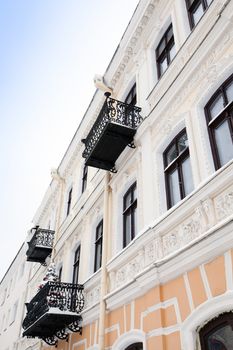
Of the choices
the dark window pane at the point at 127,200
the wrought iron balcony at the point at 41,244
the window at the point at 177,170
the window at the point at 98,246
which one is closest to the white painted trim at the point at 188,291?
the window at the point at 177,170

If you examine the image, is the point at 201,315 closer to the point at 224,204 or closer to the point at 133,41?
the point at 224,204

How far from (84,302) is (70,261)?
9.38 ft

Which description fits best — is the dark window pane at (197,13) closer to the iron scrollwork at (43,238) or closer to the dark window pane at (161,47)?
the dark window pane at (161,47)

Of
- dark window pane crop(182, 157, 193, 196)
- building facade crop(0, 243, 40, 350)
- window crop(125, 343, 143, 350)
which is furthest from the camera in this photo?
building facade crop(0, 243, 40, 350)

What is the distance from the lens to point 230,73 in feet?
20.5

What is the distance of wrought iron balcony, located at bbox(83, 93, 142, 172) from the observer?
8.96 meters

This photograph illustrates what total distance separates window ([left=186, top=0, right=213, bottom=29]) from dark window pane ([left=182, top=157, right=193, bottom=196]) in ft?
11.7

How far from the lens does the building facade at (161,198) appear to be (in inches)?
209

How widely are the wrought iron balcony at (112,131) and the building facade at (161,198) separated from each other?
0.03 meters

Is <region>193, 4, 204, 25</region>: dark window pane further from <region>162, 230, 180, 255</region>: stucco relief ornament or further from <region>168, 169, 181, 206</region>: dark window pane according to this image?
<region>162, 230, 180, 255</region>: stucco relief ornament

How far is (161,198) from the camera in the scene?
24.0 ft

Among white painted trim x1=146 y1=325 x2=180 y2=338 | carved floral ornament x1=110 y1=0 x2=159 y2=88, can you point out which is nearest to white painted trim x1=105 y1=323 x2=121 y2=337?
white painted trim x1=146 y1=325 x2=180 y2=338

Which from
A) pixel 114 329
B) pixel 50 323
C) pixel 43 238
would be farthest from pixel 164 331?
pixel 43 238

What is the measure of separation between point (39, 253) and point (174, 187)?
9.96 metres
